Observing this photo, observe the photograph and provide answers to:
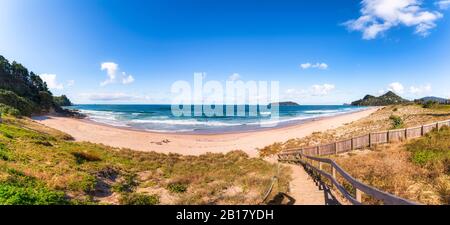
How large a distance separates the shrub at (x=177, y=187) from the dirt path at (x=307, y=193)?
4873 mm

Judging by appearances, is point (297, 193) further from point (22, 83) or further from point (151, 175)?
point (22, 83)

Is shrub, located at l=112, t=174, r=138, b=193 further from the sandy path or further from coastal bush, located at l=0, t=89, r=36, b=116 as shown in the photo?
coastal bush, located at l=0, t=89, r=36, b=116

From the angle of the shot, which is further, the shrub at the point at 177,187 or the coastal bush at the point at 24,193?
the shrub at the point at 177,187

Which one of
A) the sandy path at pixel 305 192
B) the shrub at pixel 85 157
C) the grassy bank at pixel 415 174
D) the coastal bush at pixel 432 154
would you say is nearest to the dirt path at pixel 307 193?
the sandy path at pixel 305 192

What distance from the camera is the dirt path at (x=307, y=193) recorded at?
25.6 ft

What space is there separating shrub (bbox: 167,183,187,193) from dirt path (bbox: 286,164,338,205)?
4873 mm

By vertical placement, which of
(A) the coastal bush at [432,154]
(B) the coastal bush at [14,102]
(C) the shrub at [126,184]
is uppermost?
(B) the coastal bush at [14,102]

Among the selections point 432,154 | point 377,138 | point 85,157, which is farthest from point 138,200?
point 377,138

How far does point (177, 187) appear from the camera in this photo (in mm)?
11195

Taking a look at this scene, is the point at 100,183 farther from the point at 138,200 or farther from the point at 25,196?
the point at 25,196

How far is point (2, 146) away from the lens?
1205cm

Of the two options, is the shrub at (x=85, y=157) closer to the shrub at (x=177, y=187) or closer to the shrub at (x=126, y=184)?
the shrub at (x=126, y=184)
